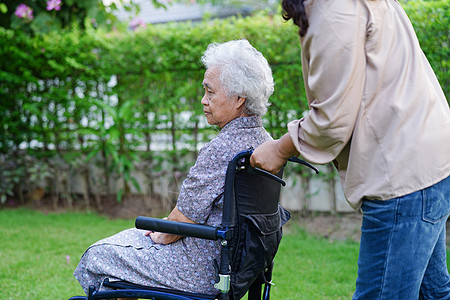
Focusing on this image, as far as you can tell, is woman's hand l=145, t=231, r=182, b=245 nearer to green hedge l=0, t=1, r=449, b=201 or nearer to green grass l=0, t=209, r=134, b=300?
green grass l=0, t=209, r=134, b=300

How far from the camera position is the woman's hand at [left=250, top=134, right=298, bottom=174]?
5.64 ft

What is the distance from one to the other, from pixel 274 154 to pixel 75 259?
10.2 feet

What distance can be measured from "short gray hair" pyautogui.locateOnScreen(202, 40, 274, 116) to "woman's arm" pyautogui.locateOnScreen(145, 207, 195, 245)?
539 millimetres

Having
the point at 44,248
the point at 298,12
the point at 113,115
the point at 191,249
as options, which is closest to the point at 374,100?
the point at 298,12

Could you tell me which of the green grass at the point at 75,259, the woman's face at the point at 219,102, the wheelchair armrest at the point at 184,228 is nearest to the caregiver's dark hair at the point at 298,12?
the woman's face at the point at 219,102

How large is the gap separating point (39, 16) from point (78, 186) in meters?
2.28

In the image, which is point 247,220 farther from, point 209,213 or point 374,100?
point 374,100

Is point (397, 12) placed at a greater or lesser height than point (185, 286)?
greater

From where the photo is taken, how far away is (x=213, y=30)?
5520 millimetres

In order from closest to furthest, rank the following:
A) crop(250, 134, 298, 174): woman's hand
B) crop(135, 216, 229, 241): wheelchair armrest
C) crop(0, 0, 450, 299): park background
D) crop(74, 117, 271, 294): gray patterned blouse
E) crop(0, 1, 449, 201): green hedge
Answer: crop(250, 134, 298, 174): woman's hand
crop(135, 216, 229, 241): wheelchair armrest
crop(74, 117, 271, 294): gray patterned blouse
crop(0, 0, 450, 299): park background
crop(0, 1, 449, 201): green hedge

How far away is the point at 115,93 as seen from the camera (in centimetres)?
→ 611

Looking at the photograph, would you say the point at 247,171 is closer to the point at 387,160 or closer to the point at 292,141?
the point at 292,141

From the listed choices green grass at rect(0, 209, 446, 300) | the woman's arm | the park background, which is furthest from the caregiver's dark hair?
the park background

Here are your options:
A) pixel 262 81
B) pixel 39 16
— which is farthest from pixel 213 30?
pixel 262 81
